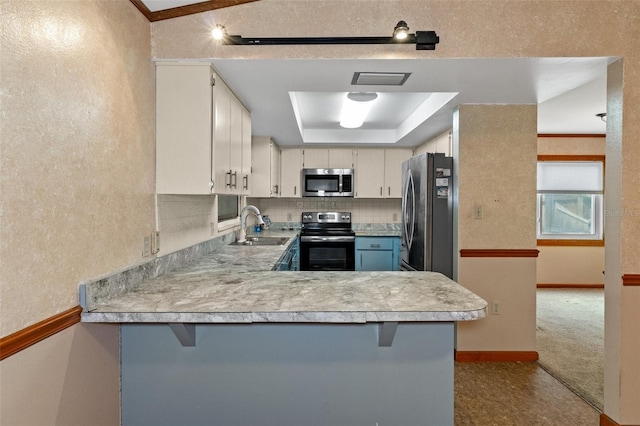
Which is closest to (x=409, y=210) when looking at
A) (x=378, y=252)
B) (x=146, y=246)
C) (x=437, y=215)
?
(x=437, y=215)

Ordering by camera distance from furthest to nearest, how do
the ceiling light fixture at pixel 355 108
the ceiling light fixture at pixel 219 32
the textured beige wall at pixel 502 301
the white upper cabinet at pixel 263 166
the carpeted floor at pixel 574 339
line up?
the white upper cabinet at pixel 263 166, the ceiling light fixture at pixel 355 108, the textured beige wall at pixel 502 301, the carpeted floor at pixel 574 339, the ceiling light fixture at pixel 219 32

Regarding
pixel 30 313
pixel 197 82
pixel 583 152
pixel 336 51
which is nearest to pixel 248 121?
pixel 197 82

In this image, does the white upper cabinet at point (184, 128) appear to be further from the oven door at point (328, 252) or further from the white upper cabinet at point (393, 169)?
the white upper cabinet at point (393, 169)

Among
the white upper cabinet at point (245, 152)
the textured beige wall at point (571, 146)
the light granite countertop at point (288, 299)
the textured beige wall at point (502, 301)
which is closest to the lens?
the light granite countertop at point (288, 299)

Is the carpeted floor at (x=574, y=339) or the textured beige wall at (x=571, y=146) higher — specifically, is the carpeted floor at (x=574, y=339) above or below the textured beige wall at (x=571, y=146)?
below

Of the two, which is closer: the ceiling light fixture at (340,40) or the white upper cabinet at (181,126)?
the ceiling light fixture at (340,40)

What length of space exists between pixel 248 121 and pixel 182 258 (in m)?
1.36

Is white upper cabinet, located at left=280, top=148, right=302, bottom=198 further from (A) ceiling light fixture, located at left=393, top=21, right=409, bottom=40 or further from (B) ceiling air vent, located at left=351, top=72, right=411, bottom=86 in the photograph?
(A) ceiling light fixture, located at left=393, top=21, right=409, bottom=40

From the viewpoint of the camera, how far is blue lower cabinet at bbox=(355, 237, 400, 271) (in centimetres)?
501

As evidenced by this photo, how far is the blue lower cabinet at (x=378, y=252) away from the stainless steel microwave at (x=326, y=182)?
28.6 inches

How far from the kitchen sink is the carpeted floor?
262 cm

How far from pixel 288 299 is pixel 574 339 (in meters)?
3.47

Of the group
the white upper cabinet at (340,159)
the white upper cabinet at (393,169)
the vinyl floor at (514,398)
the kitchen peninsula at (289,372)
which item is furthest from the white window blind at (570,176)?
the kitchen peninsula at (289,372)

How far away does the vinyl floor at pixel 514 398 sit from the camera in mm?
2285
